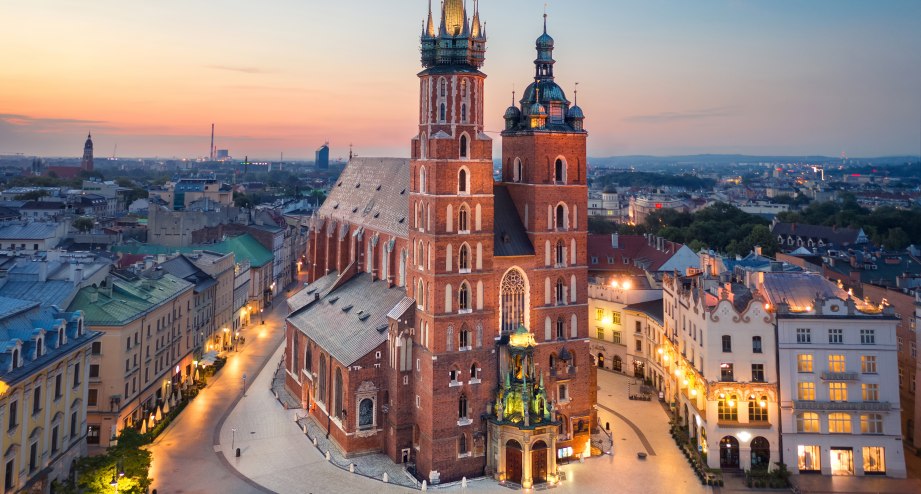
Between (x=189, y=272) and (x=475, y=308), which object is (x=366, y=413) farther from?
(x=189, y=272)

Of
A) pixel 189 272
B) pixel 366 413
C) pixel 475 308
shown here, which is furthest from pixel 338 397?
pixel 189 272

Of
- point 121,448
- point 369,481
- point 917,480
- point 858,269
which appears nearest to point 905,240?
point 858,269

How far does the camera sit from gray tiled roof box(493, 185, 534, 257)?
5832cm

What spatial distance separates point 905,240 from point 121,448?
491 ft

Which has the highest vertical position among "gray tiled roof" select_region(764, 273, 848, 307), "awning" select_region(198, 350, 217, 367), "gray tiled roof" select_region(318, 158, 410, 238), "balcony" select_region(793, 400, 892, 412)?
"gray tiled roof" select_region(318, 158, 410, 238)

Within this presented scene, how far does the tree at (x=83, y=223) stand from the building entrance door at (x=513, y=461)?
385ft

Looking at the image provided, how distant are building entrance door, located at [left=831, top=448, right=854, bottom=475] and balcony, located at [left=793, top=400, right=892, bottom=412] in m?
3.36

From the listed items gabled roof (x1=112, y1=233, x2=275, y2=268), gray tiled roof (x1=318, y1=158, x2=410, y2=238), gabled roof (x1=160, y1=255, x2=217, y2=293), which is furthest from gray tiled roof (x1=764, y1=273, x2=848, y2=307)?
gabled roof (x1=112, y1=233, x2=275, y2=268)

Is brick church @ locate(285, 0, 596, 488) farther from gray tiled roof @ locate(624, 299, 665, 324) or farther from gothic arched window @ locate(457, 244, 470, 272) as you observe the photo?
gray tiled roof @ locate(624, 299, 665, 324)

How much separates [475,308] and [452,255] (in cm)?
484

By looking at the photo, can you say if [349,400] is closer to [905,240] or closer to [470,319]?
[470,319]

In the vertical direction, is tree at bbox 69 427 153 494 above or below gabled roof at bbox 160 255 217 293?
below

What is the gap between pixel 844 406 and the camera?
54.4 m

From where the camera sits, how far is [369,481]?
52.4 m
